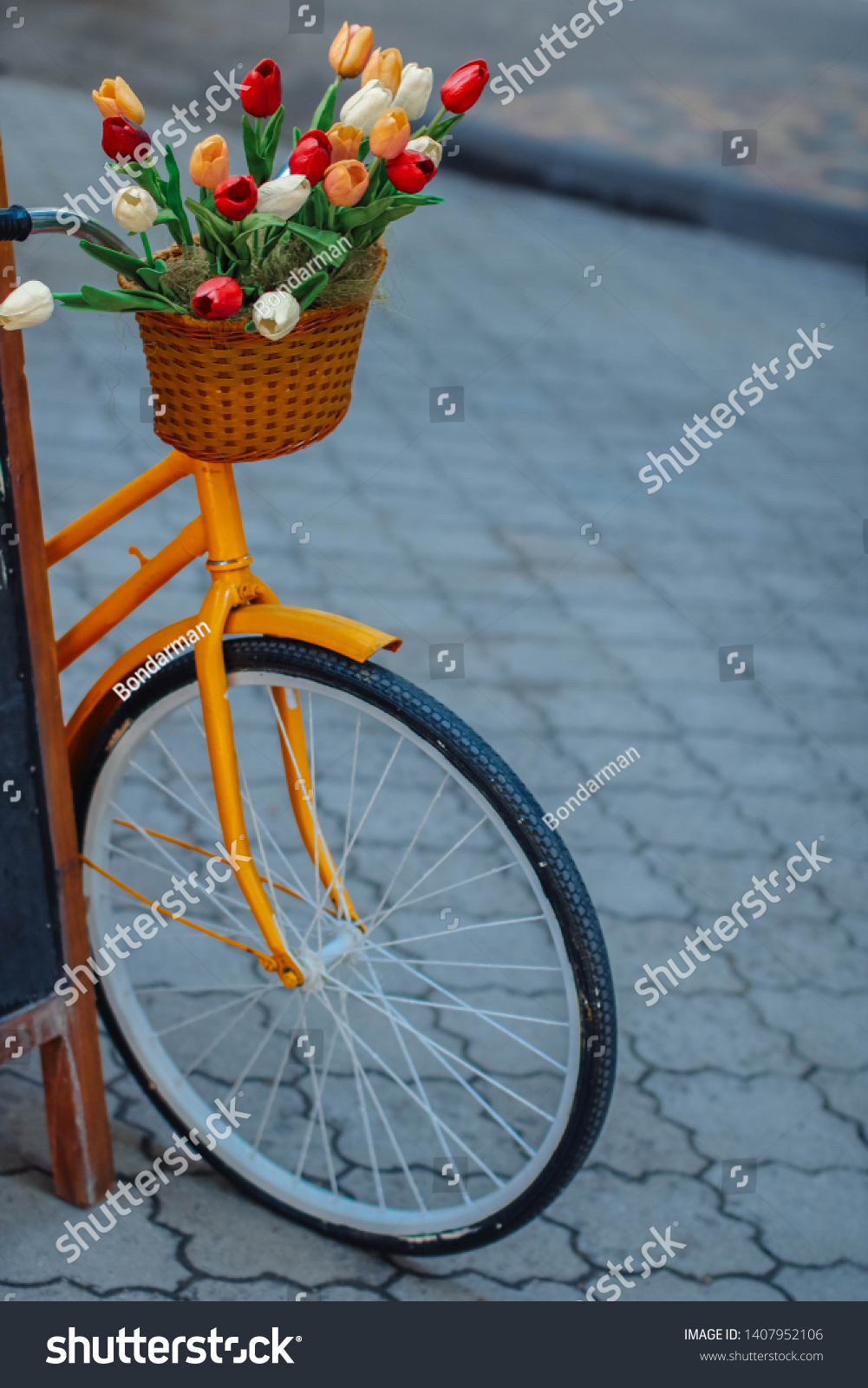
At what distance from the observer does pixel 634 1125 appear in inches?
95.7

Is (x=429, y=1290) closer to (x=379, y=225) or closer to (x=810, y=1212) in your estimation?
(x=810, y=1212)

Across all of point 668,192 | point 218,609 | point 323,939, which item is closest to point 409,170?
point 218,609

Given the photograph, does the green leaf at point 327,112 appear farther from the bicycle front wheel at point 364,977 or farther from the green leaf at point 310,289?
the bicycle front wheel at point 364,977

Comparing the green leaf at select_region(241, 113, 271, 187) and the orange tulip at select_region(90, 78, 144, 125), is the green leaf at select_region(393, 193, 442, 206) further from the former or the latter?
the orange tulip at select_region(90, 78, 144, 125)

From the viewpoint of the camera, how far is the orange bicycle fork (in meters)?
1.87

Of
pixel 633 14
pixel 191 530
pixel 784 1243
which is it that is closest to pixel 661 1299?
pixel 784 1243

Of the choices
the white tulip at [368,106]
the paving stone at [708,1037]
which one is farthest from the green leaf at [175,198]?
the paving stone at [708,1037]

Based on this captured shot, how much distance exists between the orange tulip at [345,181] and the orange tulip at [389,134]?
3 centimetres

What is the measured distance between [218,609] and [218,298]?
544 mm

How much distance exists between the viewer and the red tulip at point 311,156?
1.48m

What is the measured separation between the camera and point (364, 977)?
7.23ft

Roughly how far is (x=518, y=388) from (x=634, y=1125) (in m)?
→ 4.01

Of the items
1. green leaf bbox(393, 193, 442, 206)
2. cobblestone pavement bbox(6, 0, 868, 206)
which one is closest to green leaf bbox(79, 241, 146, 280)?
green leaf bbox(393, 193, 442, 206)

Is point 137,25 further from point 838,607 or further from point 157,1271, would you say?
point 157,1271
